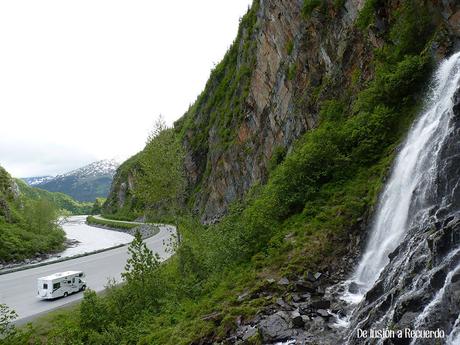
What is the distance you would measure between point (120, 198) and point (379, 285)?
135 metres

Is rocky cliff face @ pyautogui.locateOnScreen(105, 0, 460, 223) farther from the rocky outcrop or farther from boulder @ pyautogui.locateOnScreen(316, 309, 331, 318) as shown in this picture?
boulder @ pyautogui.locateOnScreen(316, 309, 331, 318)

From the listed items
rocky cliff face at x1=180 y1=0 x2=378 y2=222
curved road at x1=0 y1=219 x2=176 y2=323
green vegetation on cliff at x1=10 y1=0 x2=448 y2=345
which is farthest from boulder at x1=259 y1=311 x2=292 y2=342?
rocky cliff face at x1=180 y1=0 x2=378 y2=222

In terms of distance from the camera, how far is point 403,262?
10602 millimetres

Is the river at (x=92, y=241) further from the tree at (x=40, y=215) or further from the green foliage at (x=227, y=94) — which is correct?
the green foliage at (x=227, y=94)

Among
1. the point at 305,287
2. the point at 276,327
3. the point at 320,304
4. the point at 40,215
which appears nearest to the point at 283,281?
the point at 305,287

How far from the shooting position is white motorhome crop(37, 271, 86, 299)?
26500 mm

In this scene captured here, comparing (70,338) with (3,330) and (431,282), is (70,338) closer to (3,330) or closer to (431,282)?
(3,330)

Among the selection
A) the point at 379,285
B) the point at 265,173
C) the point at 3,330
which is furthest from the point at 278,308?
the point at 265,173

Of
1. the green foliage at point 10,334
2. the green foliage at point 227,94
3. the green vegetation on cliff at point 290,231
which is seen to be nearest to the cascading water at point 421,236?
the green vegetation on cliff at point 290,231

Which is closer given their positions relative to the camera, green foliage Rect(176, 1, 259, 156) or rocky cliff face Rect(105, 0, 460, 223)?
rocky cliff face Rect(105, 0, 460, 223)

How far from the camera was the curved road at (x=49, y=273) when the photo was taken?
83.2ft

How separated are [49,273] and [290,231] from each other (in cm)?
2748

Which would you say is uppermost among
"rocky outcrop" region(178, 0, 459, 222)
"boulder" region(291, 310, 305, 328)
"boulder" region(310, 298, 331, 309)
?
"rocky outcrop" region(178, 0, 459, 222)

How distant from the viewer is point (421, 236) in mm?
10781
